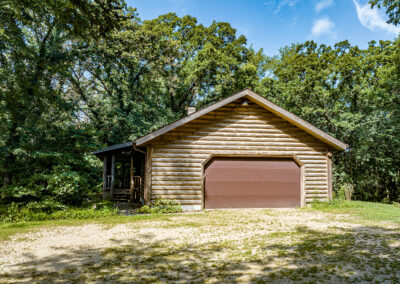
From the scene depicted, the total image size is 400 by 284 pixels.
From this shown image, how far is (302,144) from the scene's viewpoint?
13.1m

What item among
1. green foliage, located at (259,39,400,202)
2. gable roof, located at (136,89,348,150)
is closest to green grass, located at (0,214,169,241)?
gable roof, located at (136,89,348,150)

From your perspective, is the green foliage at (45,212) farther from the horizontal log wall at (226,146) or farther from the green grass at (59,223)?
the horizontal log wall at (226,146)

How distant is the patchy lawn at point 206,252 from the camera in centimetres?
438

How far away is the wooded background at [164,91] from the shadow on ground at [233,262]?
5.47 meters

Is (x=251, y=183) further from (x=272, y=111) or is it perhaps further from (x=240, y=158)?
(x=272, y=111)

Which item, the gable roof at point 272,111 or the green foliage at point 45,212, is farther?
the gable roof at point 272,111

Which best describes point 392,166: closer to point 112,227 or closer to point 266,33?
point 266,33

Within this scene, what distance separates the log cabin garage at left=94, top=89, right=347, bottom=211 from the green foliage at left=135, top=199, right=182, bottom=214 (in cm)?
24

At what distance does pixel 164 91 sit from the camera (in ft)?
92.5

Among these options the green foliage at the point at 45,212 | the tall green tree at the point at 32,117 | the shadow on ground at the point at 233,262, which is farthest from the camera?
the green foliage at the point at 45,212

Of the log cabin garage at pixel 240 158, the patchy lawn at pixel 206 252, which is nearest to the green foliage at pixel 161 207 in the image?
the log cabin garage at pixel 240 158

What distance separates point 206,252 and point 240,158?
752 centimetres

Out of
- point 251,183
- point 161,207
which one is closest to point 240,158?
point 251,183

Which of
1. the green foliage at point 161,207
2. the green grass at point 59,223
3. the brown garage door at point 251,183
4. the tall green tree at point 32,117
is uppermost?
the tall green tree at point 32,117
